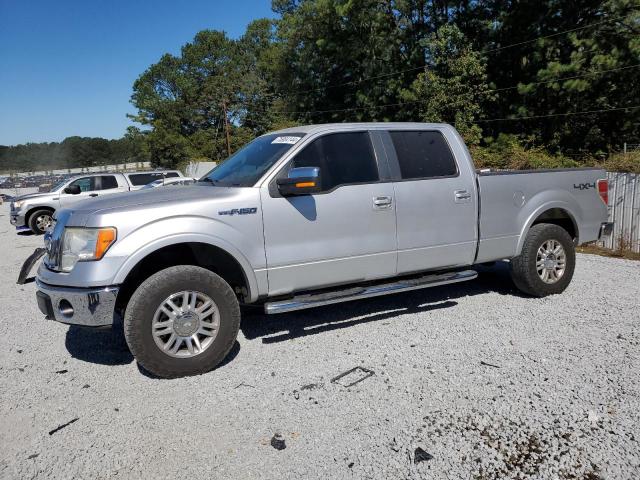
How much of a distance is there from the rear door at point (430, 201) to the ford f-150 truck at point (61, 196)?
11.4m

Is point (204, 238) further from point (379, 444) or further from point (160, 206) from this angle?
point (379, 444)

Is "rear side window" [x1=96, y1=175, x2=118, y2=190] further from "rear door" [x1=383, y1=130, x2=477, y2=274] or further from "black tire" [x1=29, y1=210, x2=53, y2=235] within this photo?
"rear door" [x1=383, y1=130, x2=477, y2=274]

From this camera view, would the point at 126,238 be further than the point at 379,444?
Yes

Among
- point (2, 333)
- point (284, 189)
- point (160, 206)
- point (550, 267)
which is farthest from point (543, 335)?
point (2, 333)

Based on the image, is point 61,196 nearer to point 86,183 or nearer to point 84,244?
point 86,183

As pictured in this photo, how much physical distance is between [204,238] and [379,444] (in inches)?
80.1

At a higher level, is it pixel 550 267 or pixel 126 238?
pixel 126 238

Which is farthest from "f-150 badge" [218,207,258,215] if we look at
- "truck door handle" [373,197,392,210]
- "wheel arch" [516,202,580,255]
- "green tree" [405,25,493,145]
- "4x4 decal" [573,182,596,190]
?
"green tree" [405,25,493,145]

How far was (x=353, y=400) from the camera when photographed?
3.47 m

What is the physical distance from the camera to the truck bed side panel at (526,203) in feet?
17.3

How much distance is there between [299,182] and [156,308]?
1.53 meters

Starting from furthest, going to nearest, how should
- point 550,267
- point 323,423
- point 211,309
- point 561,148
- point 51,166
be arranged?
point 51,166 → point 561,148 → point 550,267 → point 211,309 → point 323,423

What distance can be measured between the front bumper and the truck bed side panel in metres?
3.71

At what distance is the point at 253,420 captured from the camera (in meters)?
3.26
